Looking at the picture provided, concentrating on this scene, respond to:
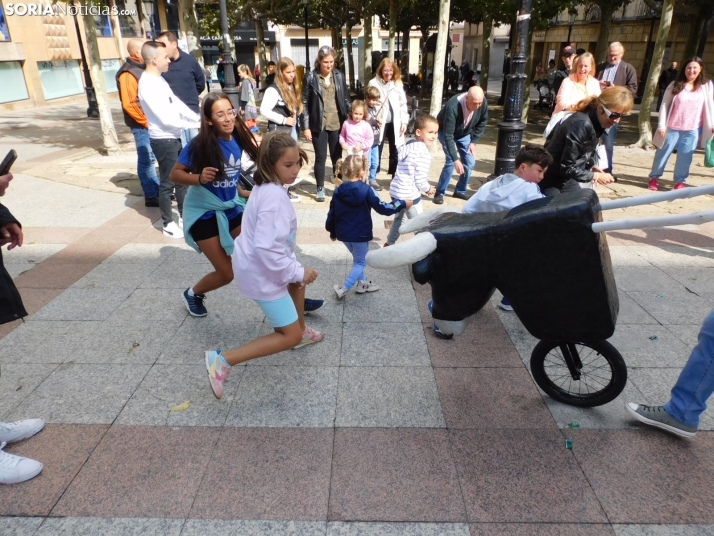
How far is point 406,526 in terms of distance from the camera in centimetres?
225

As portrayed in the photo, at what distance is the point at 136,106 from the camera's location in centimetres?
633

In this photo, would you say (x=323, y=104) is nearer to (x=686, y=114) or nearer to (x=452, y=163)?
(x=452, y=163)

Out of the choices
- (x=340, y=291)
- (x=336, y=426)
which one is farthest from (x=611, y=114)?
(x=336, y=426)

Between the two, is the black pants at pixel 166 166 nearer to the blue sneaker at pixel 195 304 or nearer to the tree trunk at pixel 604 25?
the blue sneaker at pixel 195 304

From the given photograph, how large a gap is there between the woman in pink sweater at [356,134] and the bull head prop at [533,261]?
14.3 feet

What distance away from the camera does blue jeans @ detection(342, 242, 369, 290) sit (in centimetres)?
419

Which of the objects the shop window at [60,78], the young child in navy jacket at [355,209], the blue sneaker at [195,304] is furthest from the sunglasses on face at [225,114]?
the shop window at [60,78]

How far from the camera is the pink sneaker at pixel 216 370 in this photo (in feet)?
9.44

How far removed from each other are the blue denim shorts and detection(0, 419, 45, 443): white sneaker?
137 centimetres

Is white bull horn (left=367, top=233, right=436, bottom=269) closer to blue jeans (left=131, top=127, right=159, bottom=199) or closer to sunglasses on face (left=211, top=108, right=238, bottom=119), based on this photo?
sunglasses on face (left=211, top=108, right=238, bottom=119)

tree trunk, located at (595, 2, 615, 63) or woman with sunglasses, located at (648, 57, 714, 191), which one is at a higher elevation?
tree trunk, located at (595, 2, 615, 63)

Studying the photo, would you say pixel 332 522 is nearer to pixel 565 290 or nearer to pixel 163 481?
pixel 163 481

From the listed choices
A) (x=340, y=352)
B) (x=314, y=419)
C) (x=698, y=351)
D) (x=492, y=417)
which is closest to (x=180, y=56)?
(x=340, y=352)

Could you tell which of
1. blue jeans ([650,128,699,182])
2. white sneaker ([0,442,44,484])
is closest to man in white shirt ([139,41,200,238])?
white sneaker ([0,442,44,484])
